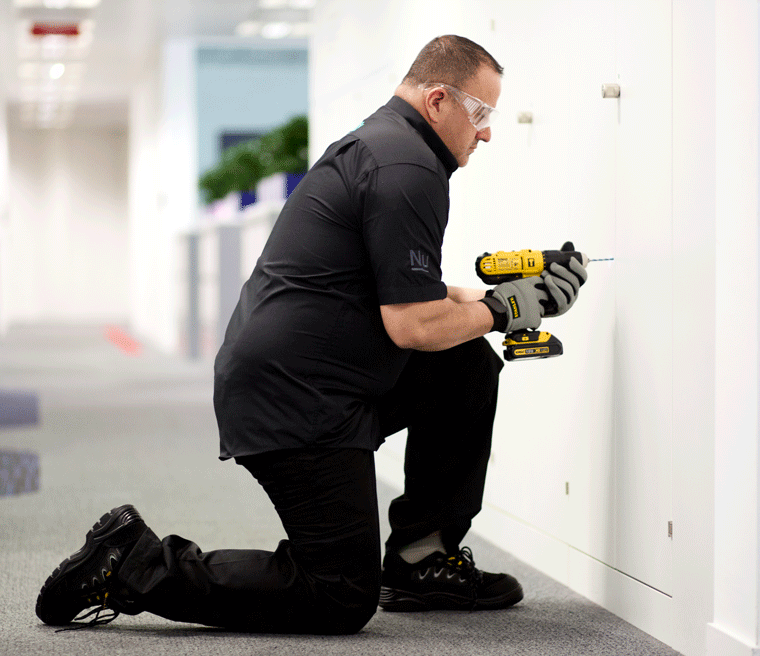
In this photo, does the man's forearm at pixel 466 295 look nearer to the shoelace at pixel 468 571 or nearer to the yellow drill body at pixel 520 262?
the yellow drill body at pixel 520 262

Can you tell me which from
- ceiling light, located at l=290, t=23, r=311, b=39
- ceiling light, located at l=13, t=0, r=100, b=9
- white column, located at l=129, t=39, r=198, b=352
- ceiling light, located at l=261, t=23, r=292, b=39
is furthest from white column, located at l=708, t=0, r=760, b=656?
white column, located at l=129, t=39, r=198, b=352

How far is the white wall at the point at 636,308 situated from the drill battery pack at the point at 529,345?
18cm

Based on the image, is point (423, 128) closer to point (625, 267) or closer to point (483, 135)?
point (483, 135)

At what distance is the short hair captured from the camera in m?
1.78

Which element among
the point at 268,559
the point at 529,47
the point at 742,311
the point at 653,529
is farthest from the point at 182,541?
the point at 529,47

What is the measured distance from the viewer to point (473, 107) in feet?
5.85

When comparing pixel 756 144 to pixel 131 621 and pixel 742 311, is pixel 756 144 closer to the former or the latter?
pixel 742 311

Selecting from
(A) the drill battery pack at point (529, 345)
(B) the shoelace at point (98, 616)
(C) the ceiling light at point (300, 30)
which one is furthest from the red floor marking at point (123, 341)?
(A) the drill battery pack at point (529, 345)

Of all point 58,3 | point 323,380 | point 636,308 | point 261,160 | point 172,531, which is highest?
point 58,3

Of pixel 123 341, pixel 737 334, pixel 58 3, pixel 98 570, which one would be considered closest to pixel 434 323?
pixel 737 334

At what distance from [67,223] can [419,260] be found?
18.7 m

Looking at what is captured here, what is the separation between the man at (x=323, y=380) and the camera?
66.4 inches

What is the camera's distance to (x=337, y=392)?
68.0 inches

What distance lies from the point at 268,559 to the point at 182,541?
16cm
